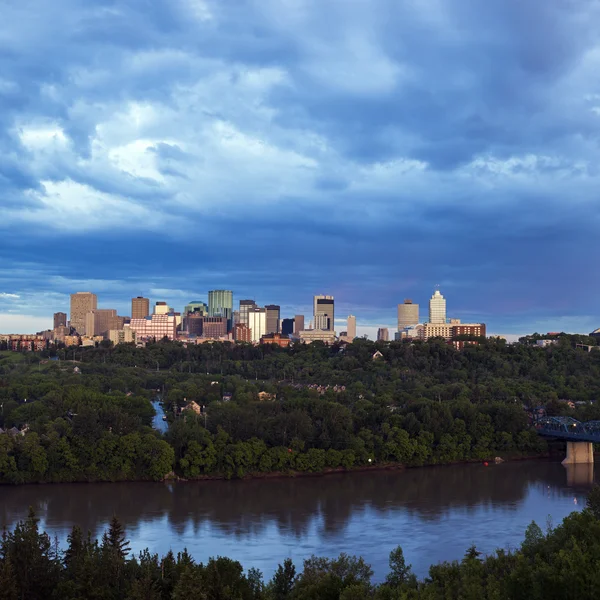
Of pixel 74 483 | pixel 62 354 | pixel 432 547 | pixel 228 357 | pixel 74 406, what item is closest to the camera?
pixel 432 547

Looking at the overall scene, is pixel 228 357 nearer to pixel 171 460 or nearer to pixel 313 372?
pixel 313 372

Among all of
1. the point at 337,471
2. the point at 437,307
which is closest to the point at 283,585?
the point at 337,471

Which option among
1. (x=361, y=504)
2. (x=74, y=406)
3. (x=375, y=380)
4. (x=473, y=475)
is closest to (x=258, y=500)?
(x=361, y=504)

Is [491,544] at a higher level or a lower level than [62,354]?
lower

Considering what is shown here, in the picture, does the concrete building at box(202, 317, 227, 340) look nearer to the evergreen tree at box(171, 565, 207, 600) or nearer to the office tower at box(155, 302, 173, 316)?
the office tower at box(155, 302, 173, 316)

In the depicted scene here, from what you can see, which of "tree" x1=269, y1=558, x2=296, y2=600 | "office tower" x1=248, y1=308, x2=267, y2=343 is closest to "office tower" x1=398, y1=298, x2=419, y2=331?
"office tower" x1=248, y1=308, x2=267, y2=343

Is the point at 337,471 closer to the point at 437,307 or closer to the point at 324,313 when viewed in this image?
the point at 437,307
